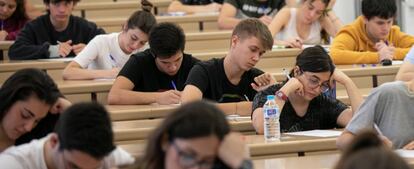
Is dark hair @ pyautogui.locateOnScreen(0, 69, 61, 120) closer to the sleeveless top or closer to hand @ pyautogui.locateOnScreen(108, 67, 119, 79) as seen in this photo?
hand @ pyautogui.locateOnScreen(108, 67, 119, 79)

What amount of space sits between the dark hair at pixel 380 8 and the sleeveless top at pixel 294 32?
0.85 meters

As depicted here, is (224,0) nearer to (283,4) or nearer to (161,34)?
(283,4)

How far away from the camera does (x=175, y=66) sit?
17.0 feet

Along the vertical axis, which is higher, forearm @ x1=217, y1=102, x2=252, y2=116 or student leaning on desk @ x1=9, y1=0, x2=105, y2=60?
student leaning on desk @ x1=9, y1=0, x2=105, y2=60

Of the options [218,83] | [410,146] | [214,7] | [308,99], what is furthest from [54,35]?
[410,146]

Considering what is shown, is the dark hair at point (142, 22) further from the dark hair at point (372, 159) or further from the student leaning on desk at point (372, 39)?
the dark hair at point (372, 159)

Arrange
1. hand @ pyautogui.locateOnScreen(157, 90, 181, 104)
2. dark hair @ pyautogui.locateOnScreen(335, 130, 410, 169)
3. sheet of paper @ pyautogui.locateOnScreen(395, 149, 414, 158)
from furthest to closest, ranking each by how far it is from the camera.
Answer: hand @ pyautogui.locateOnScreen(157, 90, 181, 104) < sheet of paper @ pyautogui.locateOnScreen(395, 149, 414, 158) < dark hair @ pyautogui.locateOnScreen(335, 130, 410, 169)

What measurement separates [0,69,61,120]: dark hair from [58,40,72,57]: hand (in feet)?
9.07

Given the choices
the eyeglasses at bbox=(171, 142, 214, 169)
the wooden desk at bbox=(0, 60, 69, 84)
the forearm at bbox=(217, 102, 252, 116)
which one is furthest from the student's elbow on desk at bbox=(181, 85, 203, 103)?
the eyeglasses at bbox=(171, 142, 214, 169)

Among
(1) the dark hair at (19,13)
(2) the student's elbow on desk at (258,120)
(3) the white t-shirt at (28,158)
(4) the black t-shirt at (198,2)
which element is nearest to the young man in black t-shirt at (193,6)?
(4) the black t-shirt at (198,2)

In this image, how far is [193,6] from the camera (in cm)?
784

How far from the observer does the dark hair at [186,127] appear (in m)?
2.43

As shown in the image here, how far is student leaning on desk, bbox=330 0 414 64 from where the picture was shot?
5949mm

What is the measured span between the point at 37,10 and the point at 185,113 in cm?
507
